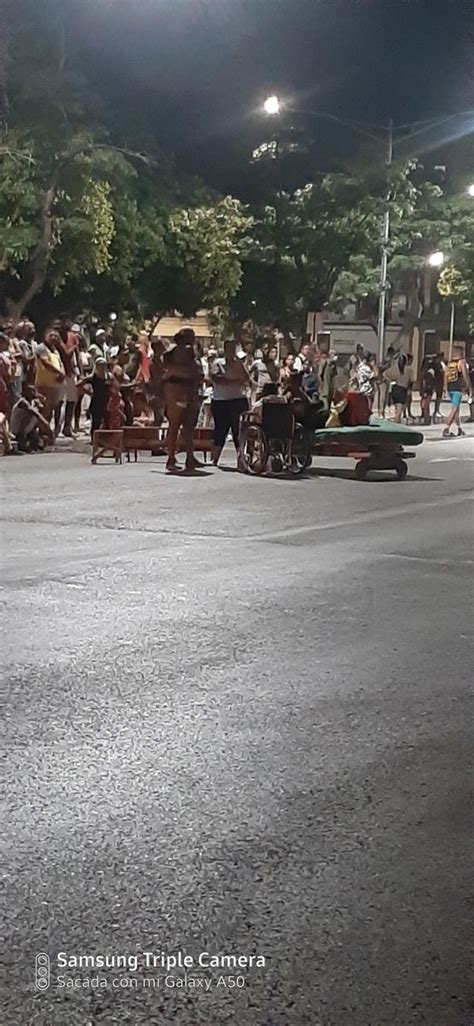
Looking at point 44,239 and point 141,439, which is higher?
point 44,239

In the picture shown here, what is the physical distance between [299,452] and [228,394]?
125 cm

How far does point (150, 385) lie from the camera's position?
21859mm

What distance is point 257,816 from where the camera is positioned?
494cm

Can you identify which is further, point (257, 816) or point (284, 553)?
point (284, 553)

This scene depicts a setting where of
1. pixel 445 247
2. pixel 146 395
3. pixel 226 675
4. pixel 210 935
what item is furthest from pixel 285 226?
pixel 210 935

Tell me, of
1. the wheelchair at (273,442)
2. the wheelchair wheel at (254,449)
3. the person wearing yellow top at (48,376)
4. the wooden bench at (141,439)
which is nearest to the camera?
the wheelchair at (273,442)

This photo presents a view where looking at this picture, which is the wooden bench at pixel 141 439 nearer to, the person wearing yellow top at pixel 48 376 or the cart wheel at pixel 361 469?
the person wearing yellow top at pixel 48 376

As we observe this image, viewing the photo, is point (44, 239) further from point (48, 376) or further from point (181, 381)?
point (181, 381)

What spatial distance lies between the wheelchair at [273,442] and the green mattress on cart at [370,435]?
37 cm

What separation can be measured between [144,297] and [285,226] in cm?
741

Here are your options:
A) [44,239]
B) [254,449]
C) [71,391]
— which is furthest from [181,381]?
[44,239]

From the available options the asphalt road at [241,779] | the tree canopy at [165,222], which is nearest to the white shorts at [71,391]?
the tree canopy at [165,222]

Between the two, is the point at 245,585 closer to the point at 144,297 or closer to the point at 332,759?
the point at 332,759

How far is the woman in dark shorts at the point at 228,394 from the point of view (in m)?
17.8
